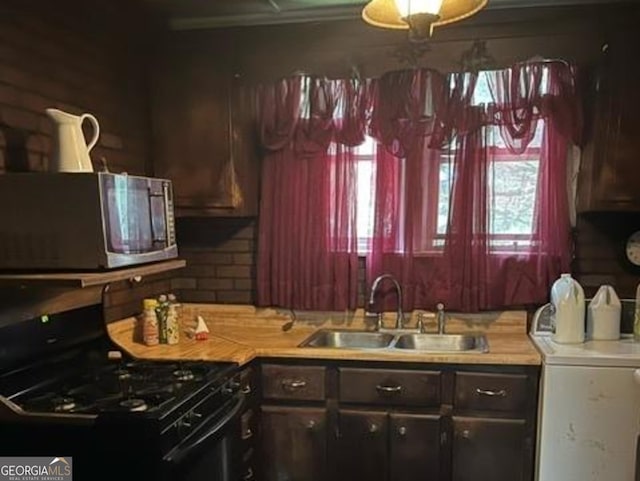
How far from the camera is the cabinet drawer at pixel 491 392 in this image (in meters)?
2.33

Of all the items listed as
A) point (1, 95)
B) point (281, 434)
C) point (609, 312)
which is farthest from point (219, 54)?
point (609, 312)

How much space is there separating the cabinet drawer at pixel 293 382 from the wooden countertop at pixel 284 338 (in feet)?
0.20

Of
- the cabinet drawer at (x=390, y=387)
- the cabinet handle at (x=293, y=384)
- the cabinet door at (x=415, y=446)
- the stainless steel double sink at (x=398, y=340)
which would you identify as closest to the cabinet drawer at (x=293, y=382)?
the cabinet handle at (x=293, y=384)

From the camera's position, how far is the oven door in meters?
1.75

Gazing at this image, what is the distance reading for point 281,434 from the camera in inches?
98.7

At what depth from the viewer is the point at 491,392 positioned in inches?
92.3

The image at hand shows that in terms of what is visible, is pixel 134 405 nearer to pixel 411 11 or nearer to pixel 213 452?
pixel 213 452

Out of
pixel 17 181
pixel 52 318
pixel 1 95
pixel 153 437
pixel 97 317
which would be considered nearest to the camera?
pixel 153 437

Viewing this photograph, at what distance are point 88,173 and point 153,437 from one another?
2.73 ft

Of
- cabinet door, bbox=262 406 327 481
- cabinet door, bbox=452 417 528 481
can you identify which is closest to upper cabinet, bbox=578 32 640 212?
cabinet door, bbox=452 417 528 481

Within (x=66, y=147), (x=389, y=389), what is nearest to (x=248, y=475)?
(x=389, y=389)

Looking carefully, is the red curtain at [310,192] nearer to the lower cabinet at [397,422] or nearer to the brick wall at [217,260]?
the brick wall at [217,260]

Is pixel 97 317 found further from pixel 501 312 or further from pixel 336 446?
pixel 501 312

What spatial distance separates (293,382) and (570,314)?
1.22 m
